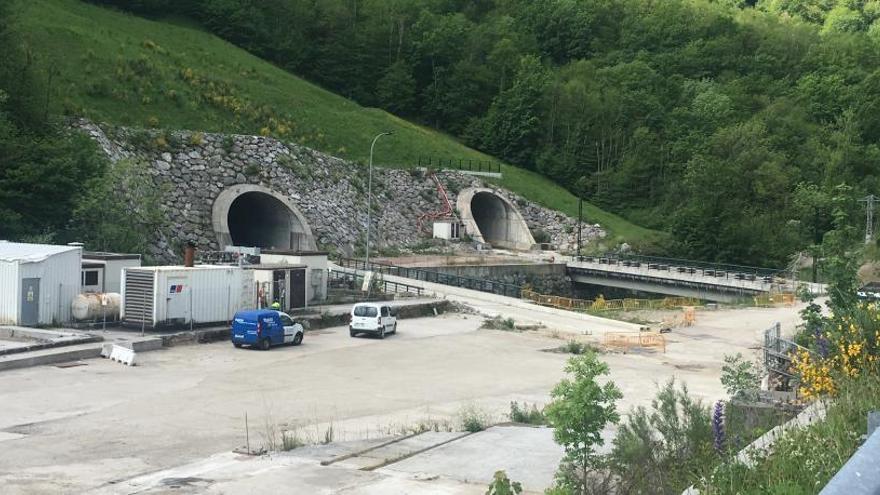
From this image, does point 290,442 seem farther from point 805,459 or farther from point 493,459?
point 805,459

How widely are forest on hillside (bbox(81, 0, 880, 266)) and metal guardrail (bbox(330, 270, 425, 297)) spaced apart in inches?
1179

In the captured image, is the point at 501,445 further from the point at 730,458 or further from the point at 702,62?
the point at 702,62

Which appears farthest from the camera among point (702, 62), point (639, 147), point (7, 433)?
point (702, 62)

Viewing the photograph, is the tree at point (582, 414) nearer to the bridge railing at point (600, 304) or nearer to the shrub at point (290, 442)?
the shrub at point (290, 442)

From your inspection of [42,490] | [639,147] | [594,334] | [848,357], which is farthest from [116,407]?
[639,147]

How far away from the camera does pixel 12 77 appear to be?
51.0m

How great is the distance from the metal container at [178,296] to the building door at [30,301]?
9.52 feet

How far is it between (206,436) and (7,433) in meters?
4.07

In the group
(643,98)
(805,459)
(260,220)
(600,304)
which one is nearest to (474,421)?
(805,459)

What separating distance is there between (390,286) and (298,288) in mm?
10478

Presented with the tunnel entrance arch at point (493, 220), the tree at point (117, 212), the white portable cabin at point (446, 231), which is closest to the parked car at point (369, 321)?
the tree at point (117, 212)

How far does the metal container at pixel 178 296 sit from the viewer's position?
34.4 metres

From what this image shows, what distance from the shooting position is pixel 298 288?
42.4 metres

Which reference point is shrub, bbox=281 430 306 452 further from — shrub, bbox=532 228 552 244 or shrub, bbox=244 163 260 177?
shrub, bbox=532 228 552 244
